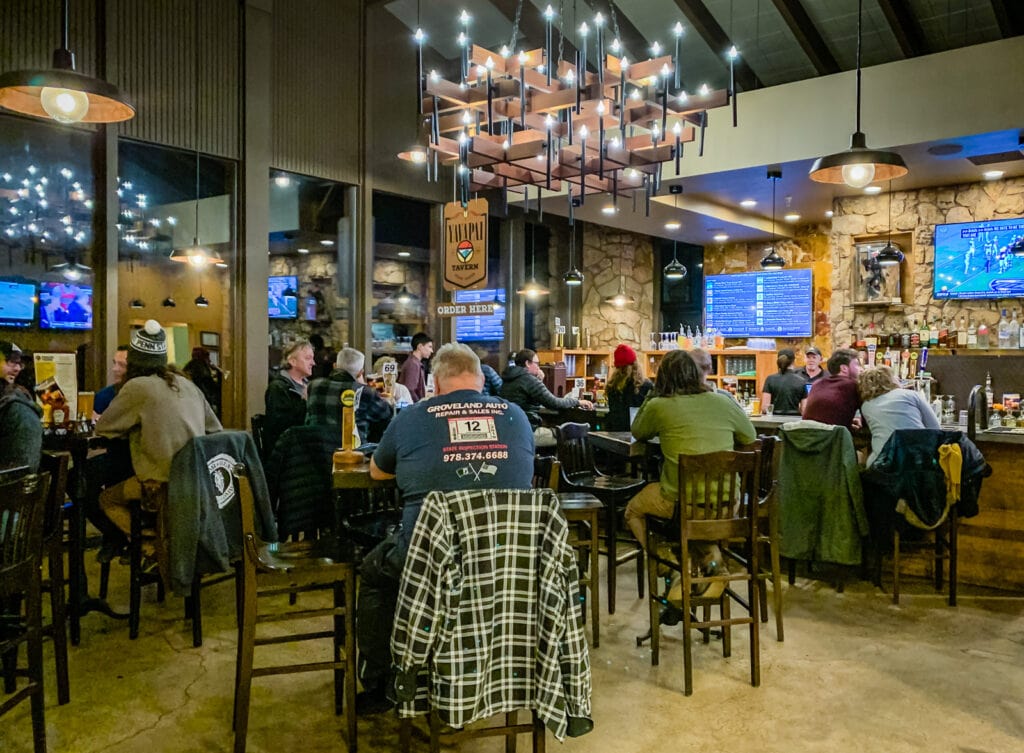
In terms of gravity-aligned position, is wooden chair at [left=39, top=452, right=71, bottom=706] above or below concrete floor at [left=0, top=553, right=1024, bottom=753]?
above

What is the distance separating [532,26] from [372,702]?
854 centimetres

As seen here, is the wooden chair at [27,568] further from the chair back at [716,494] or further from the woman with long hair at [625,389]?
the woman with long hair at [625,389]

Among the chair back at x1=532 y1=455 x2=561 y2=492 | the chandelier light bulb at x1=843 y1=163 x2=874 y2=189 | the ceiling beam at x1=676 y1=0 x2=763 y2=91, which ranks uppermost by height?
the ceiling beam at x1=676 y1=0 x2=763 y2=91

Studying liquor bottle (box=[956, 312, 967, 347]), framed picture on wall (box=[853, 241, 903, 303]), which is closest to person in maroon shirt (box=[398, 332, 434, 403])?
framed picture on wall (box=[853, 241, 903, 303])

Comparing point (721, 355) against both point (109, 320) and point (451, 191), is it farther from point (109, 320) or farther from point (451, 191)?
point (109, 320)

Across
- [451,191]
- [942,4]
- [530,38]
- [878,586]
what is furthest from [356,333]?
[942,4]

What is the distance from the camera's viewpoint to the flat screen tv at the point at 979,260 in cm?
835

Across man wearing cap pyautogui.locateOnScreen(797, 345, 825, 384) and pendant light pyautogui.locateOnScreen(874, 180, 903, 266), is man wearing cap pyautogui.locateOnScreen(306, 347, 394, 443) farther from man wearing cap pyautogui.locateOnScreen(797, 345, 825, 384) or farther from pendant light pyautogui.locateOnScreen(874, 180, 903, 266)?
pendant light pyautogui.locateOnScreen(874, 180, 903, 266)

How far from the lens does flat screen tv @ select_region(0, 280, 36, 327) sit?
6176mm

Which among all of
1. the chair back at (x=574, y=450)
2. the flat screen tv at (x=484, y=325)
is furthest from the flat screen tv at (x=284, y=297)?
the chair back at (x=574, y=450)

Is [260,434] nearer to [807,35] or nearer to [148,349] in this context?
[148,349]

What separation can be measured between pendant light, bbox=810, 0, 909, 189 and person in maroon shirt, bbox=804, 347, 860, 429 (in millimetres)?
1214

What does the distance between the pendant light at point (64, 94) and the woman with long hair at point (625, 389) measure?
3.90 metres

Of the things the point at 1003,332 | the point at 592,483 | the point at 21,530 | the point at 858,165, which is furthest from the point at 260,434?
the point at 1003,332
